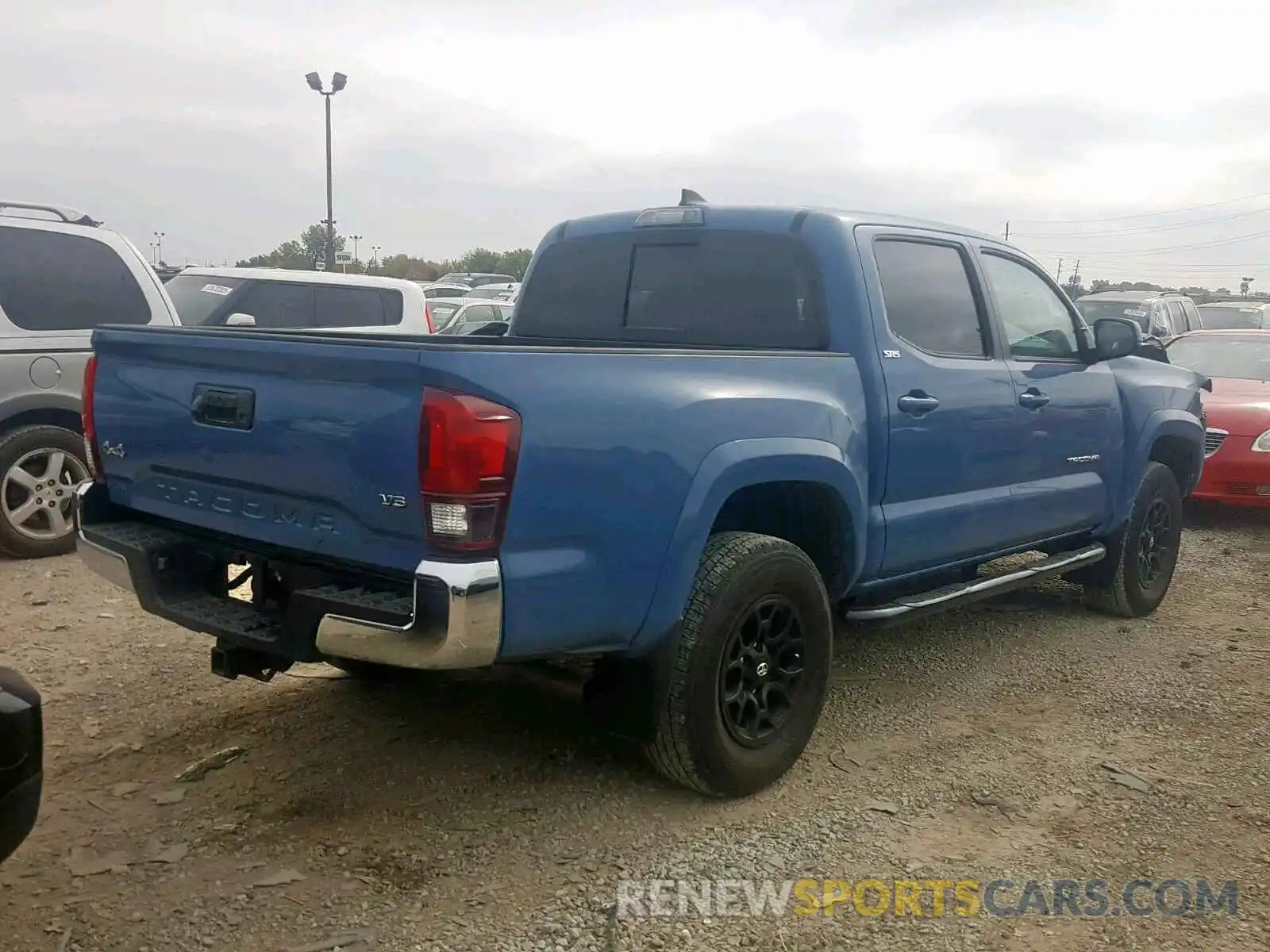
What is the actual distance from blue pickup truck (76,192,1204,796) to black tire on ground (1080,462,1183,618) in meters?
0.83

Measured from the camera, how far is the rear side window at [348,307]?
9258mm

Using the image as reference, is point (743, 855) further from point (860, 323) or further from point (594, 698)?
point (860, 323)

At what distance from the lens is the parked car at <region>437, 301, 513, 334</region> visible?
1625cm

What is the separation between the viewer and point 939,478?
14.4 feet

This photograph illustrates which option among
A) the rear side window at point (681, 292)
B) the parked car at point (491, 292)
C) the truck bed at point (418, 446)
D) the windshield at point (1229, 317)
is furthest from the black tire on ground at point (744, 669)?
the parked car at point (491, 292)

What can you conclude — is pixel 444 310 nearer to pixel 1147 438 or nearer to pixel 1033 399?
pixel 1147 438

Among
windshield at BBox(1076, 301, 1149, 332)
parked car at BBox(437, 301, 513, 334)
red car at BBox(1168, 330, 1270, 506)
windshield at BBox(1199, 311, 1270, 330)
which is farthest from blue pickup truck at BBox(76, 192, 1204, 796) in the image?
windshield at BBox(1199, 311, 1270, 330)

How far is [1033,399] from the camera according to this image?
16.0 feet

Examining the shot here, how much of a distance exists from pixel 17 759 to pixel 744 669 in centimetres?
209

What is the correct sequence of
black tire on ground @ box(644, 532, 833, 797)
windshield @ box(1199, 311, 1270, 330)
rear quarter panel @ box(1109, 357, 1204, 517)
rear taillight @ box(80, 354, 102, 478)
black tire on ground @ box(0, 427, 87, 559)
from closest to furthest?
black tire on ground @ box(644, 532, 833, 797) < rear taillight @ box(80, 354, 102, 478) < rear quarter panel @ box(1109, 357, 1204, 517) < black tire on ground @ box(0, 427, 87, 559) < windshield @ box(1199, 311, 1270, 330)

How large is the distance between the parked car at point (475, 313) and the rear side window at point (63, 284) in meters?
8.82

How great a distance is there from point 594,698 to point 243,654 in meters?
Result: 1.08

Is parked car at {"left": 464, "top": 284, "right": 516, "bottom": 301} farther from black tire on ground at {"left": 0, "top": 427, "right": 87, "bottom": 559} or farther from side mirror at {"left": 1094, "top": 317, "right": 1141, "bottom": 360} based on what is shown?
side mirror at {"left": 1094, "top": 317, "right": 1141, "bottom": 360}

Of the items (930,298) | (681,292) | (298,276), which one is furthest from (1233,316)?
(681,292)
